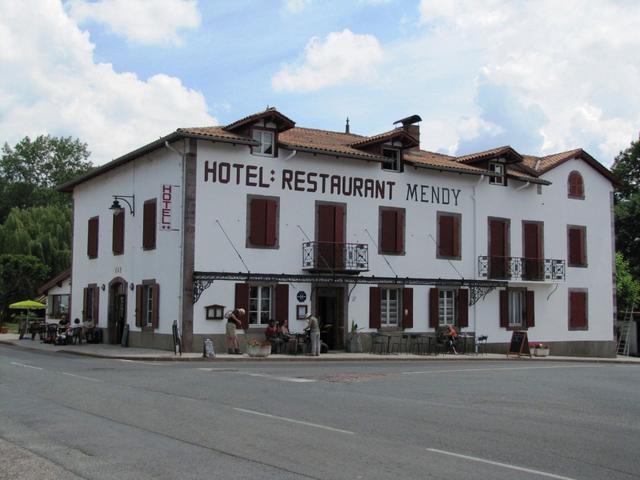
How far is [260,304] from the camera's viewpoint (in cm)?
2805

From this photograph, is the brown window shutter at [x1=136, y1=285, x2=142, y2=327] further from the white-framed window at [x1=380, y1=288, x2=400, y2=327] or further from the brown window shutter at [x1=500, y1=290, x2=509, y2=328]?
the brown window shutter at [x1=500, y1=290, x2=509, y2=328]

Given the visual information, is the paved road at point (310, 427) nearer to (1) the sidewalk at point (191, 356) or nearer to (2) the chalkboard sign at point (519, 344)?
(1) the sidewalk at point (191, 356)

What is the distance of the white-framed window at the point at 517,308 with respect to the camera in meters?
33.8

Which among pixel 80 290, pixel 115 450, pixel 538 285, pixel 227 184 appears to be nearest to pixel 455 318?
pixel 538 285

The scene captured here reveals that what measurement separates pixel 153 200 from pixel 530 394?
56.3ft

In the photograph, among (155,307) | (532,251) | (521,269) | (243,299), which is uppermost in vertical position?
(532,251)

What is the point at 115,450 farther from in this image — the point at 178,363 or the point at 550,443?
the point at 178,363

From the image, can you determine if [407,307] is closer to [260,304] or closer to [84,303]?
[260,304]

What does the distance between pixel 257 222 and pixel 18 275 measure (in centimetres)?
2498

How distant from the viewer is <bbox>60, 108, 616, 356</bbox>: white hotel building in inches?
1066

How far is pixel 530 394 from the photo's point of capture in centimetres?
1498

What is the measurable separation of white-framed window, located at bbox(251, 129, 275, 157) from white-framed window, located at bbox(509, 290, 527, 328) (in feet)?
39.6

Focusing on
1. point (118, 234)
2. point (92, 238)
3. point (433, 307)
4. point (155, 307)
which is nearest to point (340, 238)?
point (433, 307)

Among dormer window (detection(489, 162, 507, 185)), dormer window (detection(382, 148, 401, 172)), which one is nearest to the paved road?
dormer window (detection(382, 148, 401, 172))
